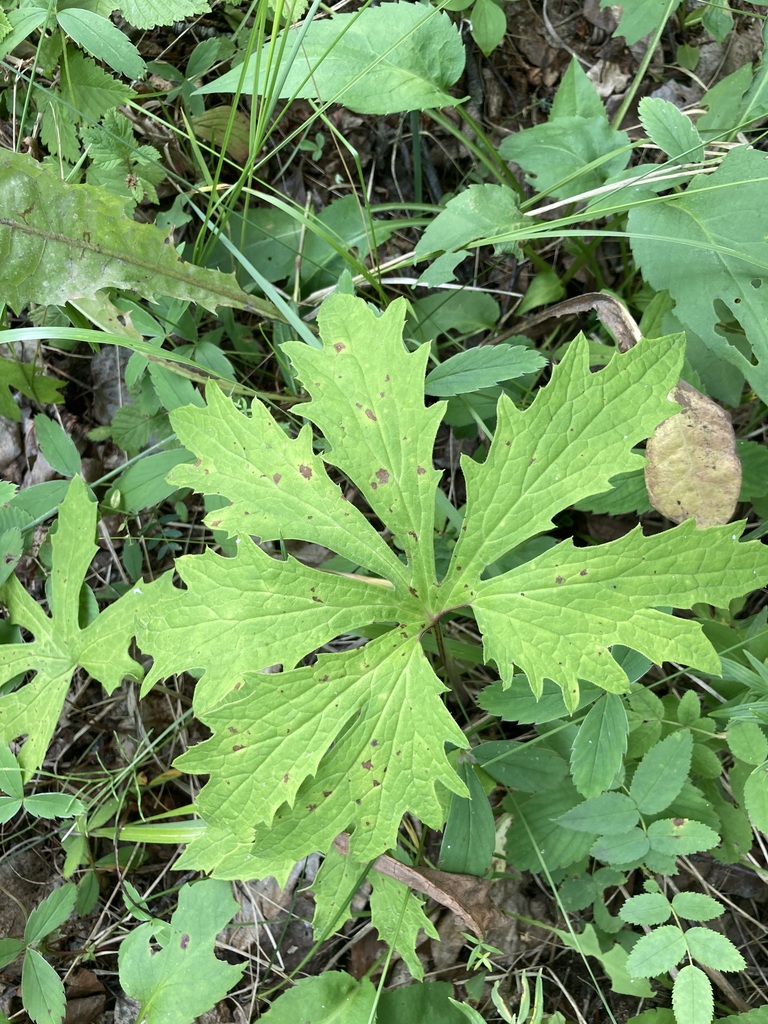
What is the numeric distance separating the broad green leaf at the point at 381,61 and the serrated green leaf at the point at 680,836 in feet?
6.93

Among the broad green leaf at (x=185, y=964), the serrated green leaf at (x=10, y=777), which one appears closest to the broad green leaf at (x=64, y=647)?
the serrated green leaf at (x=10, y=777)

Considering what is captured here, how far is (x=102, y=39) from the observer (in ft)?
7.29

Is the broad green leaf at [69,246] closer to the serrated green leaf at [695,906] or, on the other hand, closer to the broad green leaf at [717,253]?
the broad green leaf at [717,253]

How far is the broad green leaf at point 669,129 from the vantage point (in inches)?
81.4

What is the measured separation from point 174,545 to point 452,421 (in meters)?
1.07

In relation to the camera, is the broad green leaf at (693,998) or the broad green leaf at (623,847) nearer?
the broad green leaf at (693,998)

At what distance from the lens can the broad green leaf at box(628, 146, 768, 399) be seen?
204cm

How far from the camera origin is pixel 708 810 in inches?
77.4

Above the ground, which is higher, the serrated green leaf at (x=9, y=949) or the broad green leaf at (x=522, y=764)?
the broad green leaf at (x=522, y=764)

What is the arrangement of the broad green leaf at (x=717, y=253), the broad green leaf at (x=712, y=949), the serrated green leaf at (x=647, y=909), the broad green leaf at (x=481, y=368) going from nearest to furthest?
the broad green leaf at (x=712, y=949), the serrated green leaf at (x=647, y=909), the broad green leaf at (x=717, y=253), the broad green leaf at (x=481, y=368)

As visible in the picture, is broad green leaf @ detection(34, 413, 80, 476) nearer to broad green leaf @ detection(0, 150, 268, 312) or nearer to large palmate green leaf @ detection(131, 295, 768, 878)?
broad green leaf @ detection(0, 150, 268, 312)

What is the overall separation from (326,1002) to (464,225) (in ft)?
7.49

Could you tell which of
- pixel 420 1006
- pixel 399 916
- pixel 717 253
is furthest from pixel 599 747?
pixel 717 253

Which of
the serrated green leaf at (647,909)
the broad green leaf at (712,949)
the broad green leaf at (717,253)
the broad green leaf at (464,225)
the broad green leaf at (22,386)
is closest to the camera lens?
the broad green leaf at (712,949)
